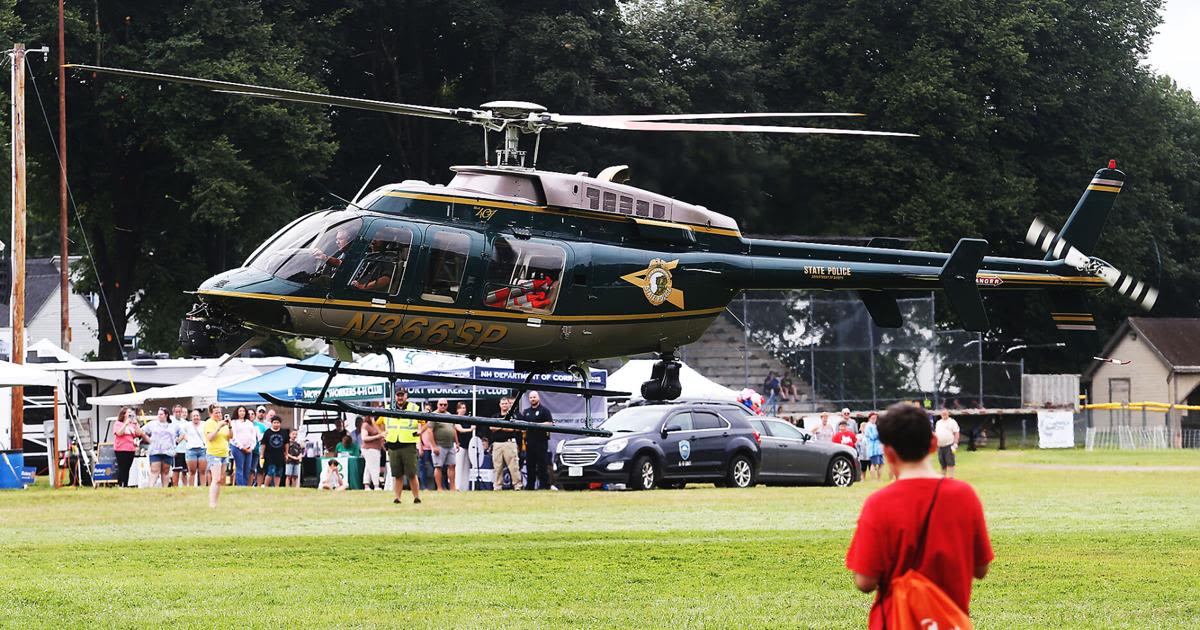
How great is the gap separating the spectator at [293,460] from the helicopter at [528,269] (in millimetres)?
17378

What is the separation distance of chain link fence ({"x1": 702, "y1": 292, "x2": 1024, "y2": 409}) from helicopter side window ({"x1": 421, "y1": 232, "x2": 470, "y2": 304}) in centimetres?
2999

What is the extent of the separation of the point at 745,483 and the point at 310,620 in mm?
20238

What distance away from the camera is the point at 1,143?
56.3 meters

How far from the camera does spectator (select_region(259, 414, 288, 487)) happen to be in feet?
114

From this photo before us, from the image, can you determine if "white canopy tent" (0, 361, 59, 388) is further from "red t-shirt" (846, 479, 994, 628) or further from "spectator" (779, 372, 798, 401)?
"red t-shirt" (846, 479, 994, 628)

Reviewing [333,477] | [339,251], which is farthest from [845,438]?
[339,251]

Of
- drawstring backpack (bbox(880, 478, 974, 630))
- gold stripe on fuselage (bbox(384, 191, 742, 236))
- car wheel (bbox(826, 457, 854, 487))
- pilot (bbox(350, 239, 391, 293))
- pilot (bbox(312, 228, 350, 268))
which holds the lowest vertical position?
car wheel (bbox(826, 457, 854, 487))

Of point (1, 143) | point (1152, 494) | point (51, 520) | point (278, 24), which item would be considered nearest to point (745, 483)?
point (1152, 494)

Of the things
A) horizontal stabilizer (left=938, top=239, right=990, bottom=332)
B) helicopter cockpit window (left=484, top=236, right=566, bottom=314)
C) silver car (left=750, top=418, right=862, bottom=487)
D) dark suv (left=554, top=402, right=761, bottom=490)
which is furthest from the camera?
silver car (left=750, top=418, right=862, bottom=487)

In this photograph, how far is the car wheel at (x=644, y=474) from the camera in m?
31.1

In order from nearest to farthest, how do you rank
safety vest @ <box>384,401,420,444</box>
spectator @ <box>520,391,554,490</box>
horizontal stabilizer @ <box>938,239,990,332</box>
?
horizontal stabilizer @ <box>938,239,990,332</box> < safety vest @ <box>384,401,420,444</box> < spectator @ <box>520,391,554,490</box>

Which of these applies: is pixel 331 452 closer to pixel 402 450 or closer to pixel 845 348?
pixel 402 450

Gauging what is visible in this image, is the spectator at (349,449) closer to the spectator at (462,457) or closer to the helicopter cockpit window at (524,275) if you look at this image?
the spectator at (462,457)

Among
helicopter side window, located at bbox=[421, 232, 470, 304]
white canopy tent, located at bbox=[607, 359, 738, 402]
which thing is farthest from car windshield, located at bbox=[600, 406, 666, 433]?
helicopter side window, located at bbox=[421, 232, 470, 304]
